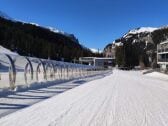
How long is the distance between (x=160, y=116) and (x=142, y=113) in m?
0.77

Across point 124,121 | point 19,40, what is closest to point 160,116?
point 124,121

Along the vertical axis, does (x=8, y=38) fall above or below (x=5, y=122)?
above

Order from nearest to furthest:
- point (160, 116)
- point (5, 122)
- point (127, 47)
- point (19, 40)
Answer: point (5, 122)
point (160, 116)
point (19, 40)
point (127, 47)

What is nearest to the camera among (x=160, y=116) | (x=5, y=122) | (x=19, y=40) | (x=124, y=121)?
(x=5, y=122)

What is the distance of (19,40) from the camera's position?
478 feet

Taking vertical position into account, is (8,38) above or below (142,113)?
above

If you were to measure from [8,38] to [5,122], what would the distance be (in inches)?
5565

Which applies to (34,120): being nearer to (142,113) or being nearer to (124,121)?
(124,121)

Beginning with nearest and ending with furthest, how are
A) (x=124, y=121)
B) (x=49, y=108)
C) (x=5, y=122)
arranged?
(x=5, y=122) → (x=124, y=121) → (x=49, y=108)

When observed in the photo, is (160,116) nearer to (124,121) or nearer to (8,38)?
(124,121)

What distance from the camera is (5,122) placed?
9133 millimetres

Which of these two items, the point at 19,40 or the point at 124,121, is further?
the point at 19,40

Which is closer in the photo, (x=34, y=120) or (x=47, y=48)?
(x=34, y=120)

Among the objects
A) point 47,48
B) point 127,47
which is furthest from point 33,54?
point 127,47
